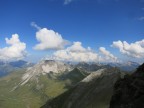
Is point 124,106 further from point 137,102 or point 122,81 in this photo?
point 122,81


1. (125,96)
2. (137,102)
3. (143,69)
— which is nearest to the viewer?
(137,102)

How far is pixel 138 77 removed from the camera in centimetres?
5609

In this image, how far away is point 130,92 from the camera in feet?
176

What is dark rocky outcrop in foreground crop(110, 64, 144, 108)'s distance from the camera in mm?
49088

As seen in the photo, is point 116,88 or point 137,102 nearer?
point 137,102

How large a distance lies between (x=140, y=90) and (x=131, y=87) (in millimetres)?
3704

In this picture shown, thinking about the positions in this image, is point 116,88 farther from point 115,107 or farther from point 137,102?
point 137,102

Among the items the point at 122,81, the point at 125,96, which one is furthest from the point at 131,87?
the point at 122,81

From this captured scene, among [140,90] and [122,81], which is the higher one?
[122,81]

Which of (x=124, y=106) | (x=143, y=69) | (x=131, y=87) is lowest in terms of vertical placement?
(x=124, y=106)

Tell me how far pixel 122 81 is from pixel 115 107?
8.52m

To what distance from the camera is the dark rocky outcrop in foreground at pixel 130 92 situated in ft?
161

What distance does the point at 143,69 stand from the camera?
5888 centimetres

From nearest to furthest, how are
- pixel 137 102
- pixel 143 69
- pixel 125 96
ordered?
A: pixel 137 102, pixel 125 96, pixel 143 69
